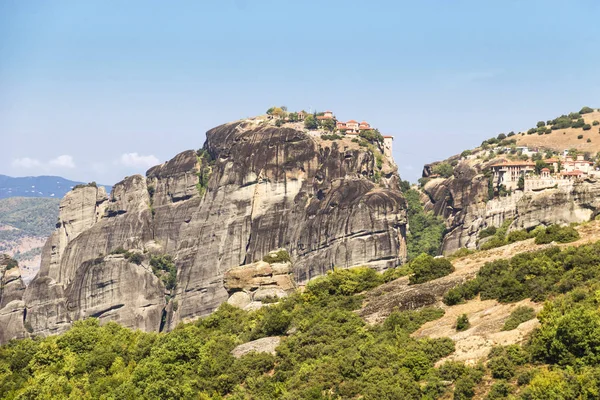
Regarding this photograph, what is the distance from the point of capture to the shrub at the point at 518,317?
1572 inches

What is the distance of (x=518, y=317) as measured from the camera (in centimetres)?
4062

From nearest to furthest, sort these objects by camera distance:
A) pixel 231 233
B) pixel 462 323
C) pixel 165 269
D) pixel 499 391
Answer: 1. pixel 499 391
2. pixel 462 323
3. pixel 231 233
4. pixel 165 269

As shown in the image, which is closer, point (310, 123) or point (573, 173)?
point (573, 173)

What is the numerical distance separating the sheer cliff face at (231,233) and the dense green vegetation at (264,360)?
67135mm

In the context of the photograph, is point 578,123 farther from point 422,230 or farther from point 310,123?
point 310,123

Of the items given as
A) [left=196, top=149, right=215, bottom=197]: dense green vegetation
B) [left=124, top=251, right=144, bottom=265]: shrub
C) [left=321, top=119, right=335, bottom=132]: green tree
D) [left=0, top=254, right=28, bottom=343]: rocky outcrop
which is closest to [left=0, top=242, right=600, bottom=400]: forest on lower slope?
[left=0, top=254, right=28, bottom=343]: rocky outcrop

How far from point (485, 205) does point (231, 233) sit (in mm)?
41569

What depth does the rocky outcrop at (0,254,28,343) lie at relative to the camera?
138 m

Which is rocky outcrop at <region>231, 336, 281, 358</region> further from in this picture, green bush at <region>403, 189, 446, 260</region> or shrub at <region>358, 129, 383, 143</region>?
shrub at <region>358, 129, 383, 143</region>

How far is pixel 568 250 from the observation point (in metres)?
48.8

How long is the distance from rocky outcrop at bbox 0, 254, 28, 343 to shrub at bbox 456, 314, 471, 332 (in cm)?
10673

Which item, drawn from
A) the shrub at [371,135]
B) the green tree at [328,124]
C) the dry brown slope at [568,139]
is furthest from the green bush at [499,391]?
the green tree at [328,124]

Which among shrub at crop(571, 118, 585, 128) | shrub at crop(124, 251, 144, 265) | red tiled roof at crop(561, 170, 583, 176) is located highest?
shrub at crop(571, 118, 585, 128)

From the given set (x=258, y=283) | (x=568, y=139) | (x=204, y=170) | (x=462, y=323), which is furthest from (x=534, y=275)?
(x=204, y=170)
